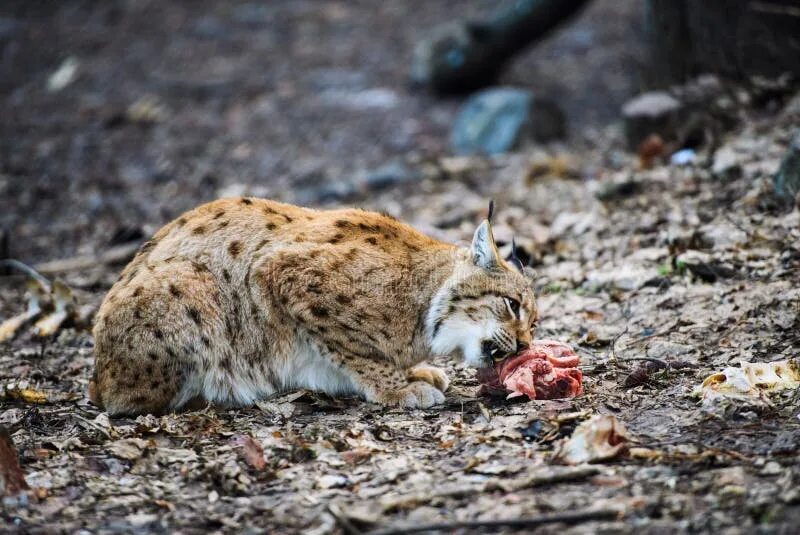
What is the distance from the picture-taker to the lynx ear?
612cm

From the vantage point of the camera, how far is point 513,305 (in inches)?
239

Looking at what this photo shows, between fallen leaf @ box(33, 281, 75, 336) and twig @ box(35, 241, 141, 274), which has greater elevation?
fallen leaf @ box(33, 281, 75, 336)

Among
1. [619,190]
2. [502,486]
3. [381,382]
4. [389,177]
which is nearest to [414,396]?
[381,382]

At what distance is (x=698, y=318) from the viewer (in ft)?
22.1

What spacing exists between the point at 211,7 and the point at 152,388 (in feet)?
50.7

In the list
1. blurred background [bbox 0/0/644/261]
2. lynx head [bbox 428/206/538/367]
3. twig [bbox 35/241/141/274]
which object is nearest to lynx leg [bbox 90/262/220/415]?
lynx head [bbox 428/206/538/367]

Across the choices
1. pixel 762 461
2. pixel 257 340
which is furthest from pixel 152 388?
pixel 762 461

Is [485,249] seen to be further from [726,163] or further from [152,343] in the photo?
[726,163]

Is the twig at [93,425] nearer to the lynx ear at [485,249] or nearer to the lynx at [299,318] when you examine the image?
the lynx at [299,318]

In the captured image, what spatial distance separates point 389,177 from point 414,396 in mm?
6895

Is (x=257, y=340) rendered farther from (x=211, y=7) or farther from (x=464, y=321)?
(x=211, y=7)

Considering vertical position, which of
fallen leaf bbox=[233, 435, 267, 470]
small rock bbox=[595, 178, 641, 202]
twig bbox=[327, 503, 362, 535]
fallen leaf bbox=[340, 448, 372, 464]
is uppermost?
twig bbox=[327, 503, 362, 535]

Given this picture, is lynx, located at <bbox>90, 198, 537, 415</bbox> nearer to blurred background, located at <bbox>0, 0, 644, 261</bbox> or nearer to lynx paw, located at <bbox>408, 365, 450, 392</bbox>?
lynx paw, located at <bbox>408, 365, 450, 392</bbox>

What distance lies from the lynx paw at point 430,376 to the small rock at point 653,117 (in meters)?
5.58
